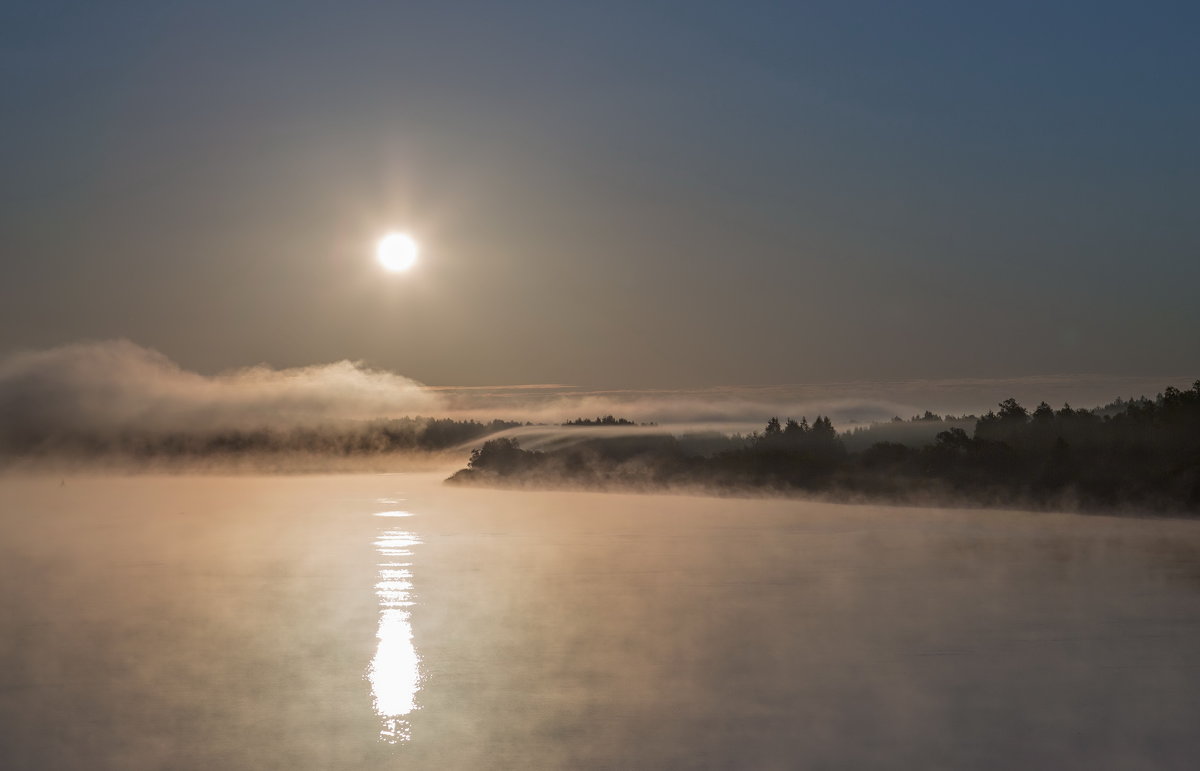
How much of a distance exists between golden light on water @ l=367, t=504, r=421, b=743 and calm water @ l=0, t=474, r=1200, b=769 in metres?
0.21

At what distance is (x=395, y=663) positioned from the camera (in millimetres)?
44312

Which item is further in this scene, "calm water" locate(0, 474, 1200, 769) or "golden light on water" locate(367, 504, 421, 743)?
"golden light on water" locate(367, 504, 421, 743)

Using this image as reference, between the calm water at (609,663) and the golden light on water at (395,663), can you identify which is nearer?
the calm water at (609,663)

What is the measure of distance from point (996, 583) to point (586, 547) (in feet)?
183

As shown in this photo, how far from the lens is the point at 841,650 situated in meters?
47.8

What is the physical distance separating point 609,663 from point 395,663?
30.0 feet

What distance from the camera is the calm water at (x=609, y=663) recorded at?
29797 millimetres

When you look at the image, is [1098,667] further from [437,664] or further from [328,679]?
[328,679]

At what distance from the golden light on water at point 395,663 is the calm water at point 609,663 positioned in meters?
0.21

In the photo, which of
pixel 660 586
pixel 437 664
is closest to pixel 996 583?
pixel 660 586

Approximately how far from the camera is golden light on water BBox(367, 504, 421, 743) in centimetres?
3351

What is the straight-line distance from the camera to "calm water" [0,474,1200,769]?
2980 centimetres

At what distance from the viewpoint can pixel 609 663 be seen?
4400 centimetres

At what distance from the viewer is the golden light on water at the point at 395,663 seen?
33506 millimetres
